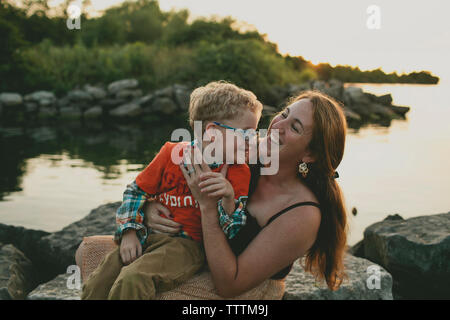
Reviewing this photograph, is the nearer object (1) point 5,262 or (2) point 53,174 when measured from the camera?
(1) point 5,262

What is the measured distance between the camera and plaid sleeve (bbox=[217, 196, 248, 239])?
2.06 metres

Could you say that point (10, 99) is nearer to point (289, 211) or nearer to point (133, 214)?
point (133, 214)

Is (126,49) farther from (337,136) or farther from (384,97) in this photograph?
(337,136)

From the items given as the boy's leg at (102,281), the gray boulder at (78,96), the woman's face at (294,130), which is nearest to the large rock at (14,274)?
the boy's leg at (102,281)

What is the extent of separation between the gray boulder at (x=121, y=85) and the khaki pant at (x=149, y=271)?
61.2 ft

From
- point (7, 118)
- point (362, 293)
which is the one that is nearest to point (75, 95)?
point (7, 118)

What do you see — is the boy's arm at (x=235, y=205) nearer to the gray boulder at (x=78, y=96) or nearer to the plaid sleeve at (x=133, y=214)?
the plaid sleeve at (x=133, y=214)

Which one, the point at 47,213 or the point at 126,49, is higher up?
the point at 126,49

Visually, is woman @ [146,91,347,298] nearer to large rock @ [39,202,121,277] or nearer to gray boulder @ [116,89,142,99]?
large rock @ [39,202,121,277]

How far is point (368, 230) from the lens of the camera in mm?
4746

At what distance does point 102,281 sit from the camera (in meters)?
2.09

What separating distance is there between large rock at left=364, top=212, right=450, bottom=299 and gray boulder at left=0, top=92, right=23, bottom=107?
17.7 meters

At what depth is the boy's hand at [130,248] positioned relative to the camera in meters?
2.17
